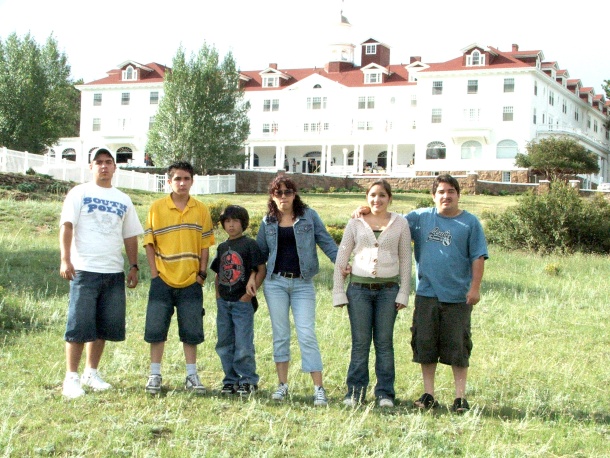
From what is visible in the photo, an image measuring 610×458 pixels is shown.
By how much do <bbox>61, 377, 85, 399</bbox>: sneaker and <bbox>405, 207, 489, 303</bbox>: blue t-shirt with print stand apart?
272cm

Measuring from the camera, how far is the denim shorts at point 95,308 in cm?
673

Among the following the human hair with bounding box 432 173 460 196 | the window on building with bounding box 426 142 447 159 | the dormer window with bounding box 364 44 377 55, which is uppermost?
the dormer window with bounding box 364 44 377 55

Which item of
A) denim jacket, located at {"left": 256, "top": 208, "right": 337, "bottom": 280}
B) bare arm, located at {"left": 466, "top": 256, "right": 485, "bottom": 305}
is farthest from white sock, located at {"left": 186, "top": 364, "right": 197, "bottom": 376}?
bare arm, located at {"left": 466, "top": 256, "right": 485, "bottom": 305}

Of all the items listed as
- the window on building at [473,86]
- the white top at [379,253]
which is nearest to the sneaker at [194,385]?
the white top at [379,253]

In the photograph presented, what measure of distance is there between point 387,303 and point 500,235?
15712 mm

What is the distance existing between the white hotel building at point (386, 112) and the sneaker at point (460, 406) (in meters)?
47.7

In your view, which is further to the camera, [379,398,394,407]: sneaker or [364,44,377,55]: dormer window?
[364,44,377,55]: dormer window

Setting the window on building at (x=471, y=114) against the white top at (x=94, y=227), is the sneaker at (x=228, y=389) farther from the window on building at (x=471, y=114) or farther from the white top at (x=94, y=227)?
the window on building at (x=471, y=114)

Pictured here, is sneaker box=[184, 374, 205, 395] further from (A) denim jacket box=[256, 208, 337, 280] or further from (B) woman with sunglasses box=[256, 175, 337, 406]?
(A) denim jacket box=[256, 208, 337, 280]

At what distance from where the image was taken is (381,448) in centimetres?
552

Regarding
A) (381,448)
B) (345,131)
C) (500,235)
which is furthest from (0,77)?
(381,448)

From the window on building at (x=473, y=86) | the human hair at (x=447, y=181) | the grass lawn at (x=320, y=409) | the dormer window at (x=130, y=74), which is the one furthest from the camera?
the dormer window at (x=130, y=74)

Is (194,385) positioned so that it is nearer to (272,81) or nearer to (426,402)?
(426,402)

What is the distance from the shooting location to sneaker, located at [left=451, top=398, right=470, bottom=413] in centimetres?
652
